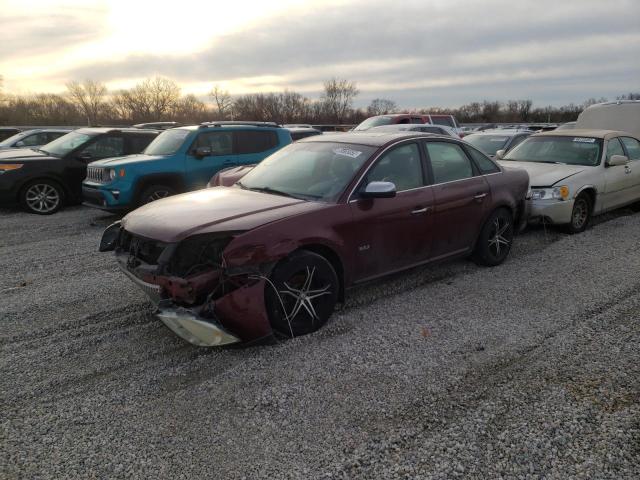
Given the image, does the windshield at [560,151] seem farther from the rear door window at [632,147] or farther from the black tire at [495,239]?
the black tire at [495,239]

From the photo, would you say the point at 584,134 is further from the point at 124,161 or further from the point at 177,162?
the point at 124,161

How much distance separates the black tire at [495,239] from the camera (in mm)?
5555

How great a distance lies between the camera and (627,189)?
819cm

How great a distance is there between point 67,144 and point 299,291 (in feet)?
27.0

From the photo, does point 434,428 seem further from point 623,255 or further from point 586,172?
point 586,172

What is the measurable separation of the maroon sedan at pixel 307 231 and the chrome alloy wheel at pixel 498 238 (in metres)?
0.02

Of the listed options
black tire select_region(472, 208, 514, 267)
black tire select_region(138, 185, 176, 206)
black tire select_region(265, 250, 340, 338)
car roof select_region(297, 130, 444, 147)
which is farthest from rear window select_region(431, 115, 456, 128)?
black tire select_region(265, 250, 340, 338)

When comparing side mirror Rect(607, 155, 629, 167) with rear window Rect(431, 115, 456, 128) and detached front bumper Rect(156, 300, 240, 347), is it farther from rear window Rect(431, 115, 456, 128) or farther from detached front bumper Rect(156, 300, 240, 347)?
rear window Rect(431, 115, 456, 128)

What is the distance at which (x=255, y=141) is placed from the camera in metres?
9.25

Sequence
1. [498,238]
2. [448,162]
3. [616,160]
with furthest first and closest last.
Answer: [616,160]
[498,238]
[448,162]

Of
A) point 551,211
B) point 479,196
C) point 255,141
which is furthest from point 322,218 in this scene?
point 255,141

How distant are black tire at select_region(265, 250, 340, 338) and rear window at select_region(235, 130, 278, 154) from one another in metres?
5.76

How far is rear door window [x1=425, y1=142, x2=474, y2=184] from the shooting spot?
5.00 meters

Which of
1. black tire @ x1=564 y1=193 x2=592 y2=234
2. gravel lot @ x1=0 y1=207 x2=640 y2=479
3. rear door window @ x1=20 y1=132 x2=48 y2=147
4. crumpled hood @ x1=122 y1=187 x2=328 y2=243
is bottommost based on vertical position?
gravel lot @ x1=0 y1=207 x2=640 y2=479
